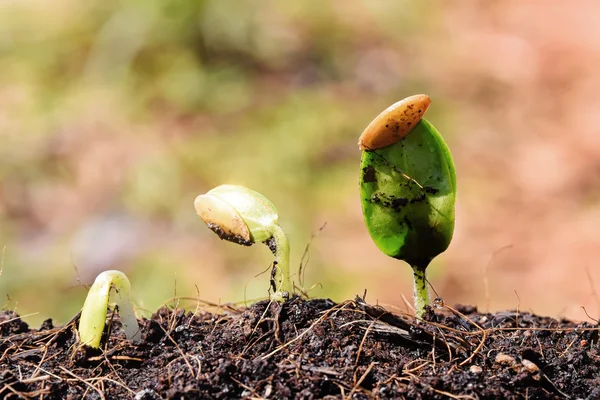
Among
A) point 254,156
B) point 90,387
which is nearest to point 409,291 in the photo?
point 254,156

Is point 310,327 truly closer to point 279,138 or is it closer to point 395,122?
point 395,122

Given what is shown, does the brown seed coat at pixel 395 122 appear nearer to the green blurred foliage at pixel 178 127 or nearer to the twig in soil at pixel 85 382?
the twig in soil at pixel 85 382

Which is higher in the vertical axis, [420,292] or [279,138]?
[279,138]

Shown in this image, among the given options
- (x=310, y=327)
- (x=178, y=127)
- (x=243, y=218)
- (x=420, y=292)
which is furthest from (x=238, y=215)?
(x=178, y=127)

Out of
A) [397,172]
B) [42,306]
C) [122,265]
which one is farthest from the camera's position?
[122,265]

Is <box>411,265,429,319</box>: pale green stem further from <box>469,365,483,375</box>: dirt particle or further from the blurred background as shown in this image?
the blurred background

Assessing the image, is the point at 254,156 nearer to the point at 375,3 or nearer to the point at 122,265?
the point at 122,265

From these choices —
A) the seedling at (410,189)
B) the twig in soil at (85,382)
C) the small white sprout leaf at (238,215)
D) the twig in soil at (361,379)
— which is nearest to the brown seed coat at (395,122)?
the seedling at (410,189)
